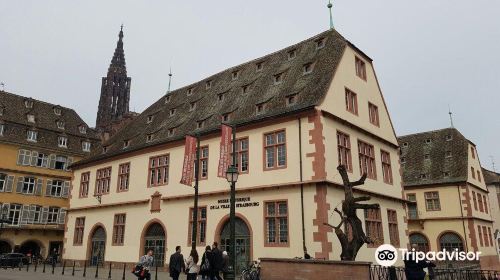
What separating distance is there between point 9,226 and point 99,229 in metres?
13.5

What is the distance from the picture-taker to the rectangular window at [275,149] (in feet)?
71.8

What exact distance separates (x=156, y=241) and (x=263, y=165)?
10099mm

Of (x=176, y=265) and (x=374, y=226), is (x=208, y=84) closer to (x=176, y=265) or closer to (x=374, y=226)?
(x=374, y=226)

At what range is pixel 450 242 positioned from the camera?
37750 mm

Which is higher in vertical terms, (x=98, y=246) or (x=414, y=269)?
(x=98, y=246)

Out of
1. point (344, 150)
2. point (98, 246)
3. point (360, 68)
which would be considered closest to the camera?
point (344, 150)

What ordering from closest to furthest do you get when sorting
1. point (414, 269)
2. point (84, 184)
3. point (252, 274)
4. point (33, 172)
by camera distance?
point (414, 269) → point (252, 274) → point (84, 184) → point (33, 172)

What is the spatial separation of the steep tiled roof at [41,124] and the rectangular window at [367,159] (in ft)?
117

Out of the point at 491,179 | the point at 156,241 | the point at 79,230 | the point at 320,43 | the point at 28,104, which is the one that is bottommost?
the point at 156,241

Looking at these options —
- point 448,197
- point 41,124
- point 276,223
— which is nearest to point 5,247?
point 41,124

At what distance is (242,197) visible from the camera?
2283 centimetres

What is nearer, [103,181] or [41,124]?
[103,181]

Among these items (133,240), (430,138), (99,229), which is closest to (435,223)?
(430,138)

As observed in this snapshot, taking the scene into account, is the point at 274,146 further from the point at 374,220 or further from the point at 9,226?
the point at 9,226
